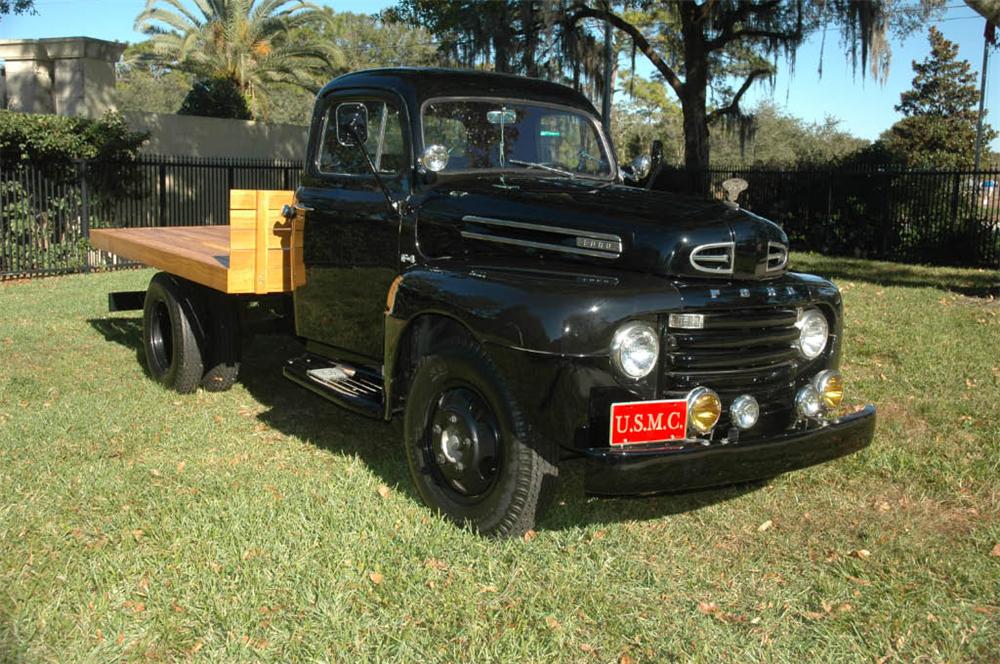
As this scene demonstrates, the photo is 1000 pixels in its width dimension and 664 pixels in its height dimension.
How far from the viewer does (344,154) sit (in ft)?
17.8

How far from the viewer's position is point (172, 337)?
6.73m

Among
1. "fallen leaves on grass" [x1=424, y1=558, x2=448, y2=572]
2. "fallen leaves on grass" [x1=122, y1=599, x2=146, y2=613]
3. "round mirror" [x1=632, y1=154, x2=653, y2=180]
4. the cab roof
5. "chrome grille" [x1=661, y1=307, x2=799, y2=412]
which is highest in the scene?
the cab roof

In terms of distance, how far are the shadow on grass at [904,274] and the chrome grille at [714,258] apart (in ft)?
29.2

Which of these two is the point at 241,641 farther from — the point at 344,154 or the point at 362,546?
the point at 344,154

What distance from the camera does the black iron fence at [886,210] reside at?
1631cm

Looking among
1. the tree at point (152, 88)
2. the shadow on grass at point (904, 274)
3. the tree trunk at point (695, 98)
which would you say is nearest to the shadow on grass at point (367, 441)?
the shadow on grass at point (904, 274)

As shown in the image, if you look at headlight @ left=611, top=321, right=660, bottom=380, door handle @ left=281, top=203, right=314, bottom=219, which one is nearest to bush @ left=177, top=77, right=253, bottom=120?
door handle @ left=281, top=203, right=314, bottom=219

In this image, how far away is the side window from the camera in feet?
16.6

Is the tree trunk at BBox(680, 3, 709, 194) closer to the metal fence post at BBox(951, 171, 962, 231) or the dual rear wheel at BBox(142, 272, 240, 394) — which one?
the metal fence post at BBox(951, 171, 962, 231)

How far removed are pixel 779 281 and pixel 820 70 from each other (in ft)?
Answer: 45.8

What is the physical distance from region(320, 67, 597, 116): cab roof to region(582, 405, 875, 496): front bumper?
2384mm

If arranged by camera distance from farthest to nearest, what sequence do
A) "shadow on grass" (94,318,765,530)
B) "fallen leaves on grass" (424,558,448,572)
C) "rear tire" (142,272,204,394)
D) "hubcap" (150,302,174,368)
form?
"hubcap" (150,302,174,368) → "rear tire" (142,272,204,394) → "shadow on grass" (94,318,765,530) → "fallen leaves on grass" (424,558,448,572)

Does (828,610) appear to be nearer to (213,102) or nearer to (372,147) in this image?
(372,147)

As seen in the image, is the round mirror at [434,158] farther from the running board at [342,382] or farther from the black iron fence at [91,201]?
the black iron fence at [91,201]
